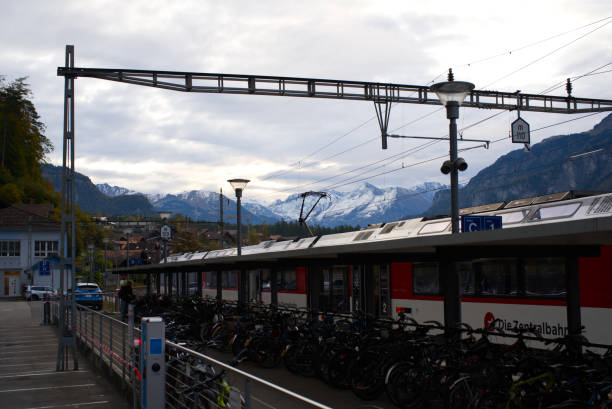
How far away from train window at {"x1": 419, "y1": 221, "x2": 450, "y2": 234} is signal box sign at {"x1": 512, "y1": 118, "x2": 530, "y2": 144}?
3.37 metres

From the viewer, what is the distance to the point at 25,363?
1531 cm

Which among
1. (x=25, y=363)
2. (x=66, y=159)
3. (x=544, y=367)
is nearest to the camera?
(x=544, y=367)

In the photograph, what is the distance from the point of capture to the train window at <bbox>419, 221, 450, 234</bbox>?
1506 centimetres

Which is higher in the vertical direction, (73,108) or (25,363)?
(73,108)

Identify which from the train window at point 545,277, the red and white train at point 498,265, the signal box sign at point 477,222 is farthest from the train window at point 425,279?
the signal box sign at point 477,222

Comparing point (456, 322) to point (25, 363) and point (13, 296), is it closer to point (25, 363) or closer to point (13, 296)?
point (25, 363)

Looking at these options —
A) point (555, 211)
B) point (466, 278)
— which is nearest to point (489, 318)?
point (466, 278)

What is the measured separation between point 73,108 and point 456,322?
8.80 metres

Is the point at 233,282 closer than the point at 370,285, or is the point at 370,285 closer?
the point at 370,285

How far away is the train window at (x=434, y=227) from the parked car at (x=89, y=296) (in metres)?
25.8

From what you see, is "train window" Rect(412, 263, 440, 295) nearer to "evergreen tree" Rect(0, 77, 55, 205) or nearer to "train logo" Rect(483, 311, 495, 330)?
"train logo" Rect(483, 311, 495, 330)

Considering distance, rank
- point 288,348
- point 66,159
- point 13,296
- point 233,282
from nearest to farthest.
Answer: point 288,348
point 66,159
point 233,282
point 13,296

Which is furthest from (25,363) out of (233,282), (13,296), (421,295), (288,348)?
(13,296)

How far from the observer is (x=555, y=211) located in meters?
12.1
